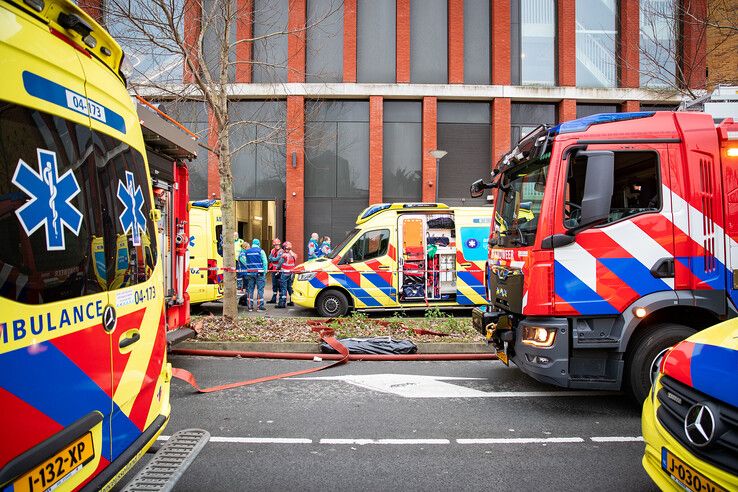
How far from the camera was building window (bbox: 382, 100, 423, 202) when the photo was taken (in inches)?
773

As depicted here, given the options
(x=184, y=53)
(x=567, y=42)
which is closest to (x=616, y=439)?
(x=184, y=53)

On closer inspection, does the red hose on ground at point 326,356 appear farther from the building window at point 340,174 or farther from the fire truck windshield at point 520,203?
the building window at point 340,174

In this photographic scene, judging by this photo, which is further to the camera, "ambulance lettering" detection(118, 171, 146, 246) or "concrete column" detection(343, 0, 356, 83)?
"concrete column" detection(343, 0, 356, 83)

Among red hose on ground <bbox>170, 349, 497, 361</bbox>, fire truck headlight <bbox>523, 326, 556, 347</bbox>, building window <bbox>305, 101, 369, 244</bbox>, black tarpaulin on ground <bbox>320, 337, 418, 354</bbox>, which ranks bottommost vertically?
red hose on ground <bbox>170, 349, 497, 361</bbox>

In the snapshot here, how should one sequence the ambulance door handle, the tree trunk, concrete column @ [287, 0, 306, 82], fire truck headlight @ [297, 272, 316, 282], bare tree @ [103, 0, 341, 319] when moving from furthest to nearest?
concrete column @ [287, 0, 306, 82]
fire truck headlight @ [297, 272, 316, 282]
the tree trunk
bare tree @ [103, 0, 341, 319]
the ambulance door handle

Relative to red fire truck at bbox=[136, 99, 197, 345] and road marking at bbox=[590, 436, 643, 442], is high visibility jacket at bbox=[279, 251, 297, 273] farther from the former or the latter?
road marking at bbox=[590, 436, 643, 442]

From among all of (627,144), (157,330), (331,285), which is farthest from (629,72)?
(157,330)

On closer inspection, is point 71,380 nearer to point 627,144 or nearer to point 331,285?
point 627,144

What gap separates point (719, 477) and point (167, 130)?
18.7 feet

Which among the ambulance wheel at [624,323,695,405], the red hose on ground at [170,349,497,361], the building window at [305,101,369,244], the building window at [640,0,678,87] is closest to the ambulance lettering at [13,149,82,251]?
the ambulance wheel at [624,323,695,405]

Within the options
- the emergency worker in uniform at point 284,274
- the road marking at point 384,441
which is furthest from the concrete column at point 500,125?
the road marking at point 384,441

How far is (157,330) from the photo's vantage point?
3.07 meters

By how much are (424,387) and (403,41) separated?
54.5ft

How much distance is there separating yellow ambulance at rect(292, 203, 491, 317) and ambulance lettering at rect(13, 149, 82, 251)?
8.56 m
